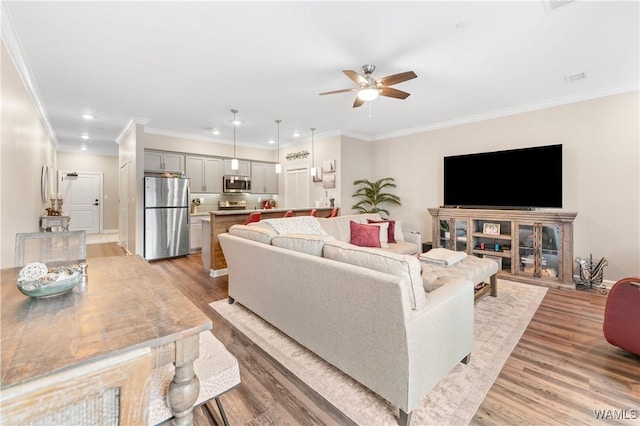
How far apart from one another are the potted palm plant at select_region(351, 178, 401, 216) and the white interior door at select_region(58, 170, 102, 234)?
8128 mm

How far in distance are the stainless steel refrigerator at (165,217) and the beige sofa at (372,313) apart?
3987 millimetres

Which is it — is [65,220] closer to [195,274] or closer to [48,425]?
[195,274]

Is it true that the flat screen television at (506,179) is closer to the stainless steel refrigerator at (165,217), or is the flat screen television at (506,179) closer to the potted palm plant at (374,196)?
the potted palm plant at (374,196)

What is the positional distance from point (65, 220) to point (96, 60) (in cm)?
317

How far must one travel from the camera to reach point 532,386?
1.83 meters

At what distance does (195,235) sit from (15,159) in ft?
11.3

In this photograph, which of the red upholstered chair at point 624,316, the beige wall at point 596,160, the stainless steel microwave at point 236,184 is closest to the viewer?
the red upholstered chair at point 624,316

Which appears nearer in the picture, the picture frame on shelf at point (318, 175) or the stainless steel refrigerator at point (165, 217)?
the stainless steel refrigerator at point (165, 217)

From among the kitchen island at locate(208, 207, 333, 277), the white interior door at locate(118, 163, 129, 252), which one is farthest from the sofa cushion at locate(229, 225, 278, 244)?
the white interior door at locate(118, 163, 129, 252)

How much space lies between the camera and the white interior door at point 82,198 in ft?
26.9

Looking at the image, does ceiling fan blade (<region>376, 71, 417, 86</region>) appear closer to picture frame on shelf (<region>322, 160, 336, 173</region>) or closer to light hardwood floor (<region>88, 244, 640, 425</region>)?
light hardwood floor (<region>88, 244, 640, 425</region>)

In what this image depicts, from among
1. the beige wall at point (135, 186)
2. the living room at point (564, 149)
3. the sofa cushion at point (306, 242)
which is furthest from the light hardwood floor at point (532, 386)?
the beige wall at point (135, 186)

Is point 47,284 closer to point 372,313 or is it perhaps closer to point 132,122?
point 372,313

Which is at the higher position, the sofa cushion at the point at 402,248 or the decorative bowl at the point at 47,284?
the decorative bowl at the point at 47,284
